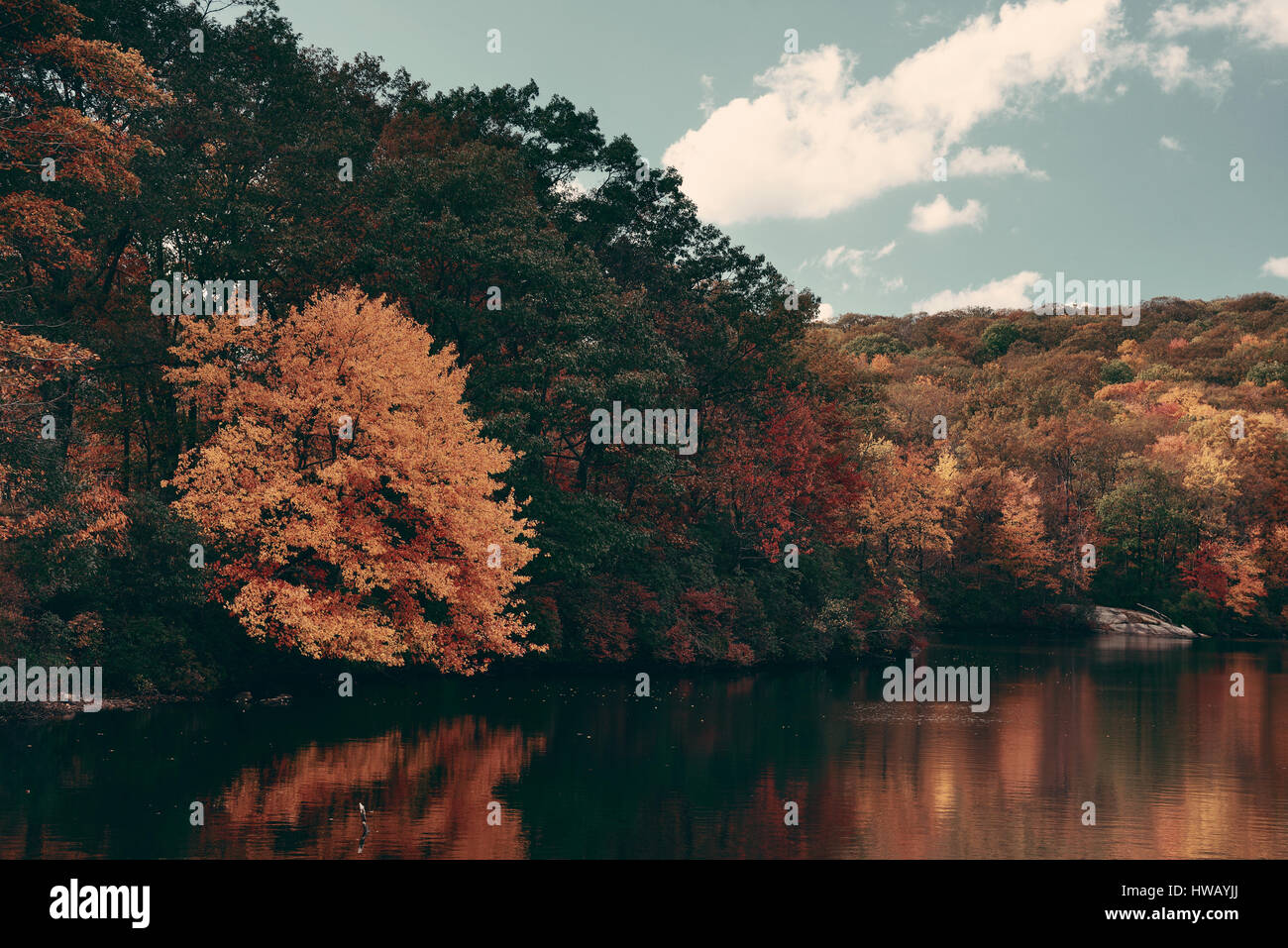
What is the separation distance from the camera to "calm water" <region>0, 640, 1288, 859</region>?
70.9 ft

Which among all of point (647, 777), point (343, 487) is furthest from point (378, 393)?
point (647, 777)

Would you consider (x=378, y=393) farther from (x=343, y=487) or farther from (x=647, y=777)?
(x=647, y=777)

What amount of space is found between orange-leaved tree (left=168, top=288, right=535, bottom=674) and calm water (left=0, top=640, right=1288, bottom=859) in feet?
10.1

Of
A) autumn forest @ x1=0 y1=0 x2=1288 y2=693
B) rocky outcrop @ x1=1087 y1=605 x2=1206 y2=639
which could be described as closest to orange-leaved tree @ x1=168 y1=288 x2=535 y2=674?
autumn forest @ x1=0 y1=0 x2=1288 y2=693

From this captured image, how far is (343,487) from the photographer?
3762cm

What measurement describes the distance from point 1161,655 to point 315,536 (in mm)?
51292

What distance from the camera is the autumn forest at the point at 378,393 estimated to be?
1353 inches

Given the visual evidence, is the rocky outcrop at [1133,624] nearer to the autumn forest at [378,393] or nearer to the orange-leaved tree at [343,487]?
the autumn forest at [378,393]

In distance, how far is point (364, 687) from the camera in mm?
44000

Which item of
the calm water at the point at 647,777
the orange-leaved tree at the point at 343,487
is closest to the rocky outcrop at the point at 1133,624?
the calm water at the point at 647,777

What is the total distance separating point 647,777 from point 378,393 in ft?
52.2

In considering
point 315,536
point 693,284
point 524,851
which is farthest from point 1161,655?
point 524,851

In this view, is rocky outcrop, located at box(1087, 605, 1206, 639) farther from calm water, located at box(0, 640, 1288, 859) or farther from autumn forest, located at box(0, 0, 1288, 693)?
calm water, located at box(0, 640, 1288, 859)

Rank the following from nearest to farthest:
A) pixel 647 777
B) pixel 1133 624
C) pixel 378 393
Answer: pixel 647 777 < pixel 378 393 < pixel 1133 624
